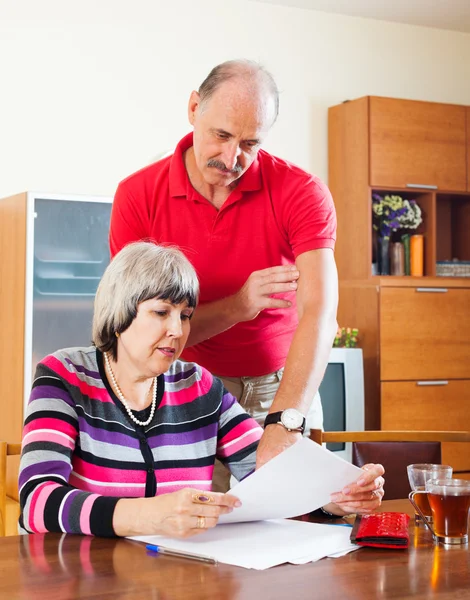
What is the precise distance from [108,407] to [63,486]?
0.23m

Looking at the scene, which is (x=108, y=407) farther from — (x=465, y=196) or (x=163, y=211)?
(x=465, y=196)

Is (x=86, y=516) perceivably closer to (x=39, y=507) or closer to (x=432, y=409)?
(x=39, y=507)

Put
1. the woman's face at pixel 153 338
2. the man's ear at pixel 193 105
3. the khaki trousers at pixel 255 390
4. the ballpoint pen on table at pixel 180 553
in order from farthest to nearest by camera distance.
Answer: the khaki trousers at pixel 255 390, the man's ear at pixel 193 105, the woman's face at pixel 153 338, the ballpoint pen on table at pixel 180 553

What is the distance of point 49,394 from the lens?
168cm

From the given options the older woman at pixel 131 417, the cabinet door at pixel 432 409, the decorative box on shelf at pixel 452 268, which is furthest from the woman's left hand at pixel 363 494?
the decorative box on shelf at pixel 452 268

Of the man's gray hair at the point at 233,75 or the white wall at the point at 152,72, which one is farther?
the white wall at the point at 152,72

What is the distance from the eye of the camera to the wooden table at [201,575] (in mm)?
1190

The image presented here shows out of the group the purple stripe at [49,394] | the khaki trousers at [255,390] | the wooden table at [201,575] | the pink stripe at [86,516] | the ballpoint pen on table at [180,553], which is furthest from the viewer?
the khaki trousers at [255,390]

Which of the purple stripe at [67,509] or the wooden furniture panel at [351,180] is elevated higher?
the wooden furniture panel at [351,180]

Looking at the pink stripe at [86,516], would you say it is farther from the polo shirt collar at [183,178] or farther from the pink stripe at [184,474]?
the polo shirt collar at [183,178]

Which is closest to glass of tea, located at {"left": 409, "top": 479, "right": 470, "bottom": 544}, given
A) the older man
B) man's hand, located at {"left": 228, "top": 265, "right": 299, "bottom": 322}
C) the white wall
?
the older man

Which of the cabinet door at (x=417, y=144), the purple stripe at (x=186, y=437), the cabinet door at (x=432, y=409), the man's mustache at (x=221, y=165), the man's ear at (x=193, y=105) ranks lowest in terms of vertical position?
the cabinet door at (x=432, y=409)

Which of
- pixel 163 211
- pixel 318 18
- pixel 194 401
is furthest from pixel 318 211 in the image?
pixel 318 18

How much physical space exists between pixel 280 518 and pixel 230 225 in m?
0.80
